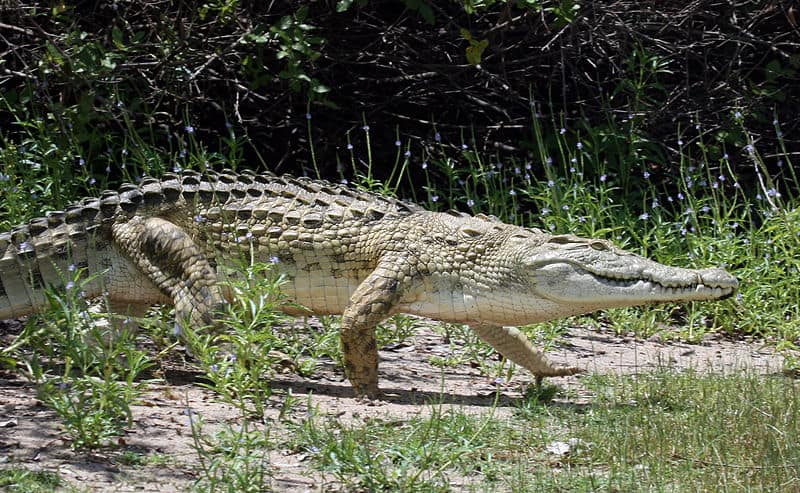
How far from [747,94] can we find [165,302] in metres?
5.53

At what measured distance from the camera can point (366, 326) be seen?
5.26m

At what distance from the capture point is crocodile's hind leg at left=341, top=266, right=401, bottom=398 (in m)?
5.25

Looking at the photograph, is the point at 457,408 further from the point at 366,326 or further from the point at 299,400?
the point at 299,400

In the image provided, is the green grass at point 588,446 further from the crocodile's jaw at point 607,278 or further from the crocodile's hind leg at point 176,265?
the crocodile's hind leg at point 176,265

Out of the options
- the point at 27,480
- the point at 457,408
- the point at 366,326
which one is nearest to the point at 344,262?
the point at 366,326

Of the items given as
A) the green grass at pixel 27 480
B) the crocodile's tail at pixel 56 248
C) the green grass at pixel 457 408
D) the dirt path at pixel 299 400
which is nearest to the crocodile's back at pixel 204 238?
the crocodile's tail at pixel 56 248

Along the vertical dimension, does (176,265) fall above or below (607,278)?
above

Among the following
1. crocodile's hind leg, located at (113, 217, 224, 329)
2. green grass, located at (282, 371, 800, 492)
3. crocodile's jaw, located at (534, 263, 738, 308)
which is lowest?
green grass, located at (282, 371, 800, 492)

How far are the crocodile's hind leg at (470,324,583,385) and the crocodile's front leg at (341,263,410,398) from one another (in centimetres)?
72

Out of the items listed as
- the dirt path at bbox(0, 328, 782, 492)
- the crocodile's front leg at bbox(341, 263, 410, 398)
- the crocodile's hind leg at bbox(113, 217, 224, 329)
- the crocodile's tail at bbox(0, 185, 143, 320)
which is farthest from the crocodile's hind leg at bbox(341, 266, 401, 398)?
the crocodile's tail at bbox(0, 185, 143, 320)

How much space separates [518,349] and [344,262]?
1.04 metres

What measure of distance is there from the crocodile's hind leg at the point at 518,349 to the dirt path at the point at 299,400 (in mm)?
133

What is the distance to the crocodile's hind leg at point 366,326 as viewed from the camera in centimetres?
525

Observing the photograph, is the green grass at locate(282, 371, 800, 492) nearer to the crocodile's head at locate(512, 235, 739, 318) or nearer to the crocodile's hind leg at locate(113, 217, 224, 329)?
the crocodile's head at locate(512, 235, 739, 318)
